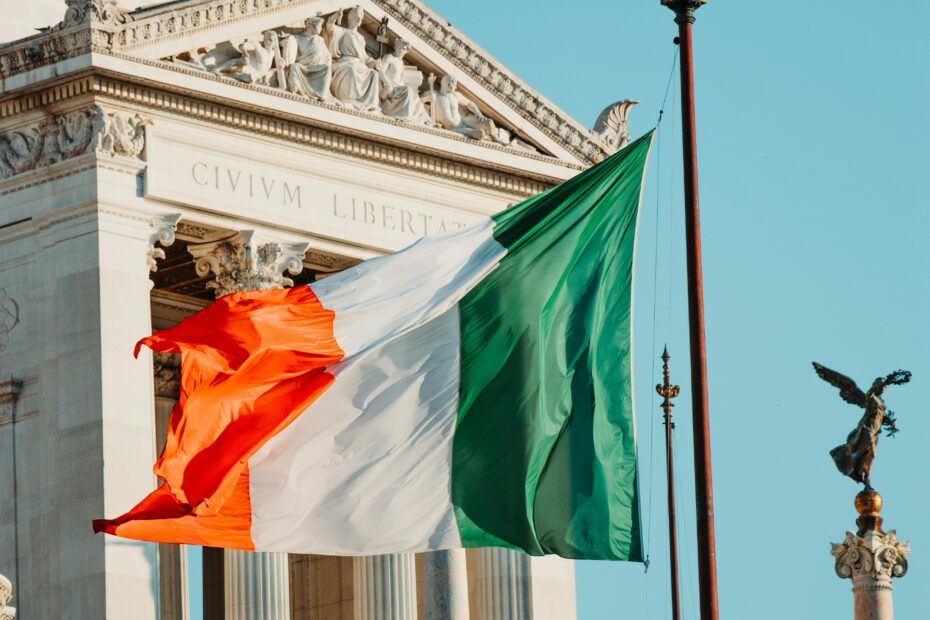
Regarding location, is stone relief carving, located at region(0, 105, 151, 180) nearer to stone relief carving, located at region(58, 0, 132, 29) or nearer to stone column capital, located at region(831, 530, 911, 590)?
stone relief carving, located at region(58, 0, 132, 29)

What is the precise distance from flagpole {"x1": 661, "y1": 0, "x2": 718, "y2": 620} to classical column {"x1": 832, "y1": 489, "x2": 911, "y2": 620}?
265cm

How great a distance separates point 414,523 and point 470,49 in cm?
2517

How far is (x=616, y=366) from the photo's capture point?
Answer: 130ft

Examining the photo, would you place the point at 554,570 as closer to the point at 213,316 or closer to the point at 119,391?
the point at 119,391

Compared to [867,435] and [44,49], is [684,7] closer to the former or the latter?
[867,435]

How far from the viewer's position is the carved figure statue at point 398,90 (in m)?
61.8

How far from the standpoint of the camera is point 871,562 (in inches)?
1542

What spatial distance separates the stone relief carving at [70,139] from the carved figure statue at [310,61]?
3.96 meters

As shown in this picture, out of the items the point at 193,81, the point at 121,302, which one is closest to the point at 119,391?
the point at 121,302

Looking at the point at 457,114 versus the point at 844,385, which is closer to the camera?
the point at 844,385

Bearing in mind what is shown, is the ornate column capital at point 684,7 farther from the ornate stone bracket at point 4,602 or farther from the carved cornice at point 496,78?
the carved cornice at point 496,78

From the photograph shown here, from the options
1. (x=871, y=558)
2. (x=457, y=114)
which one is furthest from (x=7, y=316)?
(x=871, y=558)

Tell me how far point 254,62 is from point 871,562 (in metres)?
23.4

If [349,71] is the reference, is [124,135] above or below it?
below
